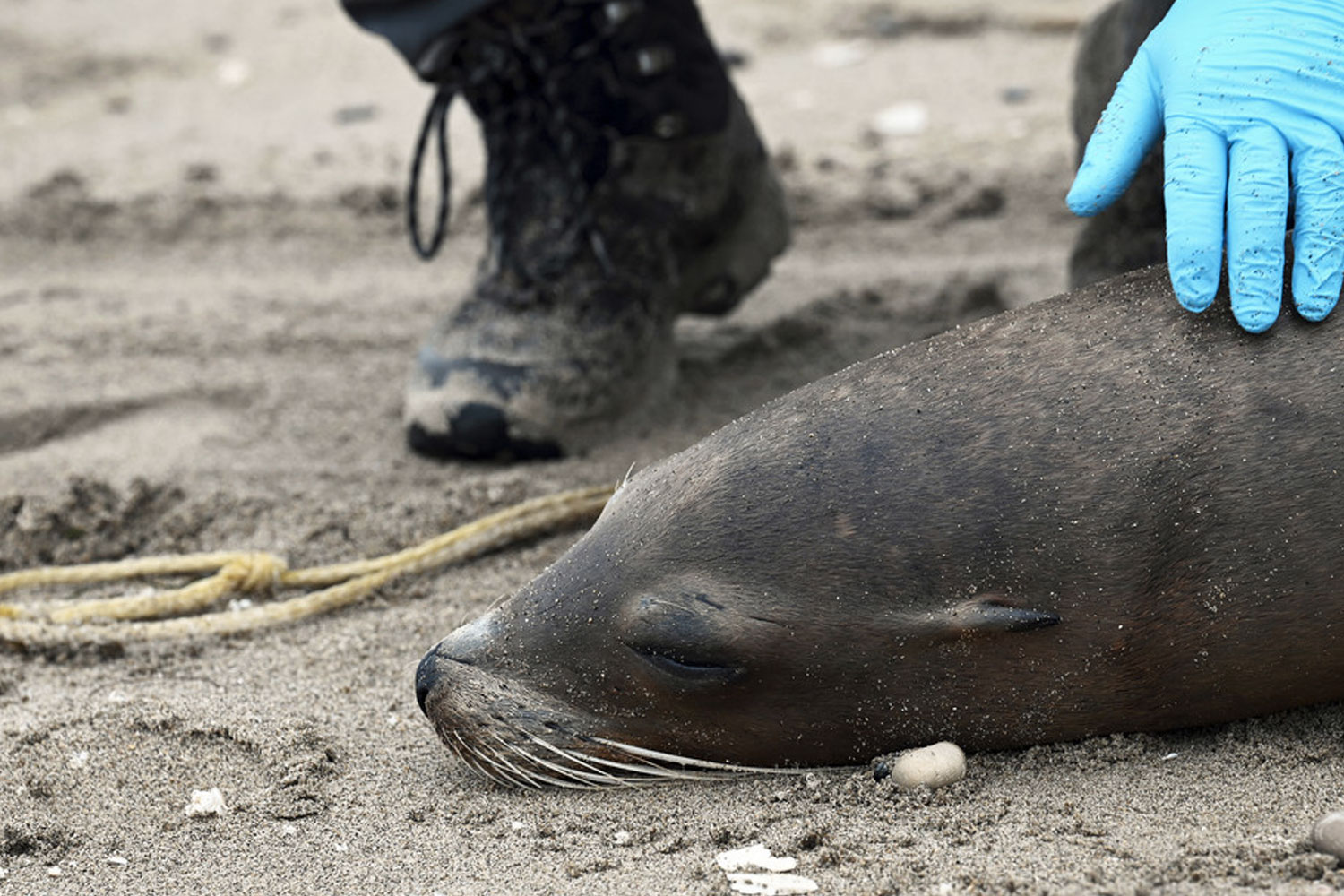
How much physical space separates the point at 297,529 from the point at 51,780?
1.16 meters

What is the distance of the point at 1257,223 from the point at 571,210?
2.09 m

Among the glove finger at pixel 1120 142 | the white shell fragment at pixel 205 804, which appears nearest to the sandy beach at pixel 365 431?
the white shell fragment at pixel 205 804

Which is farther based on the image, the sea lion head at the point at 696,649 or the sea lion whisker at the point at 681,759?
the sea lion whisker at the point at 681,759

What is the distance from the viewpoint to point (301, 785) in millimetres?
2492

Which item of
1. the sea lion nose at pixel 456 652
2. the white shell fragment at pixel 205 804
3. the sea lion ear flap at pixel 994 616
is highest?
the sea lion ear flap at pixel 994 616

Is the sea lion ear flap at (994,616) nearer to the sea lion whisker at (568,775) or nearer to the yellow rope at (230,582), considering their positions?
the sea lion whisker at (568,775)

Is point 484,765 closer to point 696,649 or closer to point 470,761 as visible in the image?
point 470,761

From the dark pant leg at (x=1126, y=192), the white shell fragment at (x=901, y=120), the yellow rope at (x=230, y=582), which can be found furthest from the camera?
the white shell fragment at (x=901, y=120)

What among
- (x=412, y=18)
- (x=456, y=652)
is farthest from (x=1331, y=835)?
(x=412, y=18)

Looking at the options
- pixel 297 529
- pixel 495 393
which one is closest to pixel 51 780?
pixel 297 529

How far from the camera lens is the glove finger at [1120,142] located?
2674mm

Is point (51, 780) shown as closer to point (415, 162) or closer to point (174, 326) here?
point (415, 162)

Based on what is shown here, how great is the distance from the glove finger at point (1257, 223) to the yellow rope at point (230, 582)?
4.96 ft

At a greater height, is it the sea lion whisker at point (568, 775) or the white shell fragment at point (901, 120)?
the sea lion whisker at point (568, 775)
